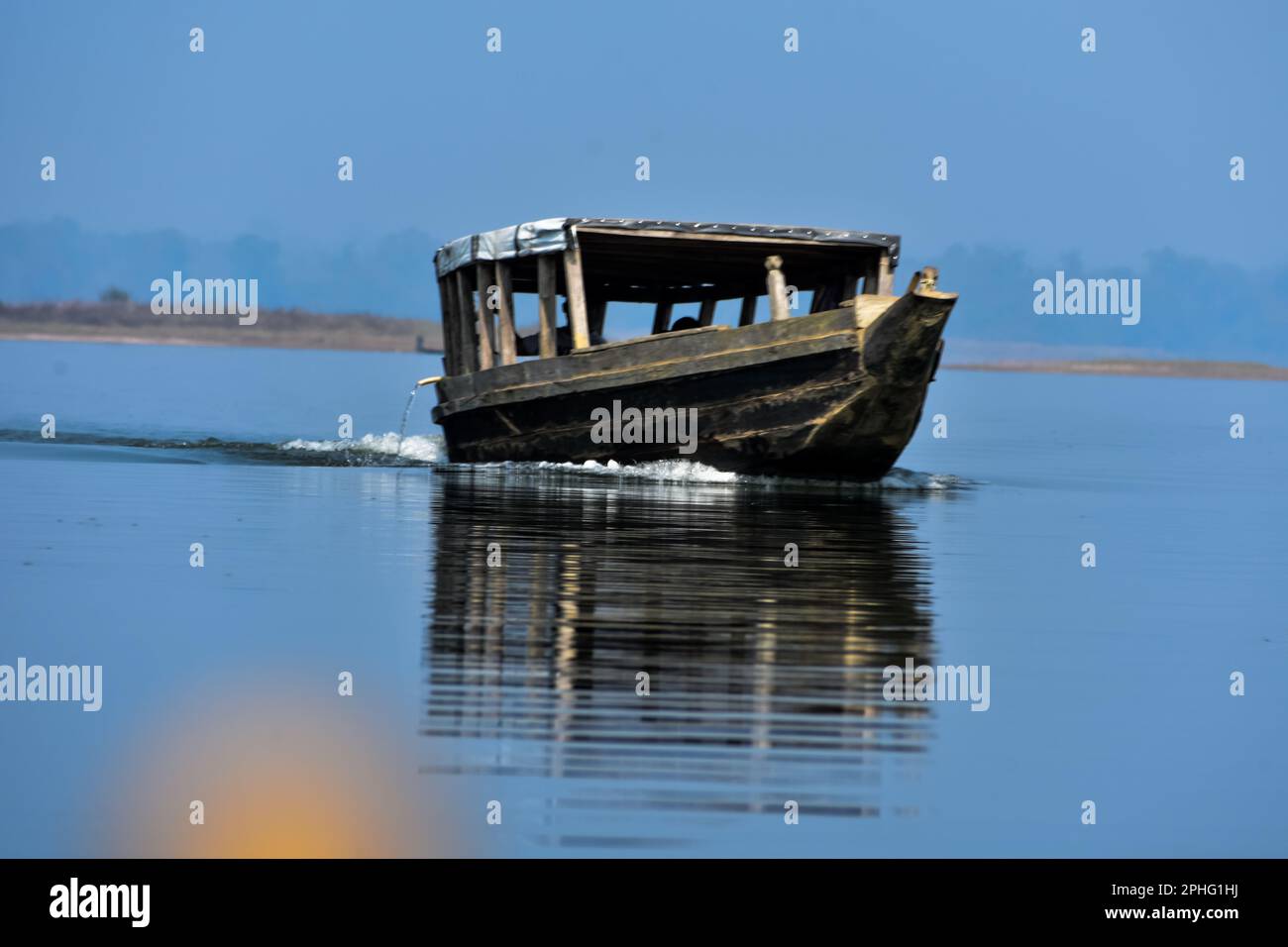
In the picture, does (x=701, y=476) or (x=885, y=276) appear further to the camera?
(x=885, y=276)

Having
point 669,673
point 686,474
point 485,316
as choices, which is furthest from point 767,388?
point 669,673

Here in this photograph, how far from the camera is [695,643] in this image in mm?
11398

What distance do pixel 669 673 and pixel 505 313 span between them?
14.7m

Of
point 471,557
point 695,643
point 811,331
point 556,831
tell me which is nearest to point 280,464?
point 811,331

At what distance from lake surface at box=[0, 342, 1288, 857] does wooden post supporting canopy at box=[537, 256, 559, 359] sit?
2356mm

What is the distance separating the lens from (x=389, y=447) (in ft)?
106

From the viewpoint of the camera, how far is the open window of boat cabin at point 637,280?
23219mm

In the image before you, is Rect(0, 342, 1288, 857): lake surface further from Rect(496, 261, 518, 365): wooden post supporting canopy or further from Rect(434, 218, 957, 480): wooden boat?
Rect(496, 261, 518, 365): wooden post supporting canopy

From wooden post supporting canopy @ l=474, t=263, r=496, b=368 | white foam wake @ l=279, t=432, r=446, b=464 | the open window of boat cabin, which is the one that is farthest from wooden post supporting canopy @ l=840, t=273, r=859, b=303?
white foam wake @ l=279, t=432, r=446, b=464

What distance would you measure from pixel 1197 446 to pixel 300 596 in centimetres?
3457

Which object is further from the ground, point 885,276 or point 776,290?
point 885,276

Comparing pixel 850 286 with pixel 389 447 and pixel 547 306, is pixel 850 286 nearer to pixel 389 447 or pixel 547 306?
pixel 547 306

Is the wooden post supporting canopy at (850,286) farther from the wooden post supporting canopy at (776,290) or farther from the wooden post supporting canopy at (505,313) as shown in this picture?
the wooden post supporting canopy at (505,313)
